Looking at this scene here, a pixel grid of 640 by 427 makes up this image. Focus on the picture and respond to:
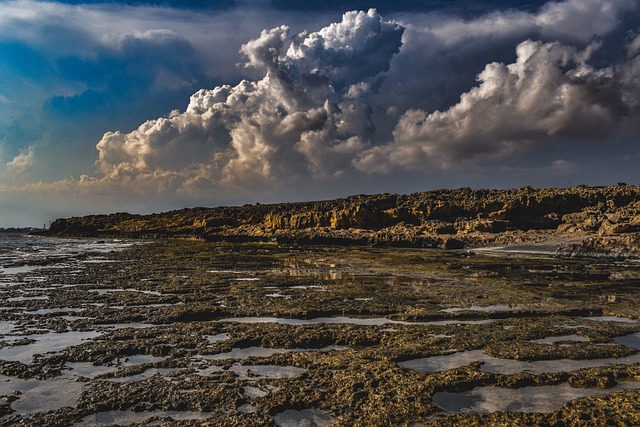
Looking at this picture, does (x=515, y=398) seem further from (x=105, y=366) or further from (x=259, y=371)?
(x=105, y=366)

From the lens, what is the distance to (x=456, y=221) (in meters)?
52.8

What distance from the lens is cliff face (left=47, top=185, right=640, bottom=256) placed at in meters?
43.9

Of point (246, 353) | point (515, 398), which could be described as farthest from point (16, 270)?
point (515, 398)

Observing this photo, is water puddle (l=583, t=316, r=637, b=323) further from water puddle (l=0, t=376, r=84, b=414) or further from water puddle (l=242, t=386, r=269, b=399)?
water puddle (l=0, t=376, r=84, b=414)

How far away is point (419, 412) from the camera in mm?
5625

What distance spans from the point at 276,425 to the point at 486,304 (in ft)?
31.2

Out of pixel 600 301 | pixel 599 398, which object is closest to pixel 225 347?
pixel 599 398

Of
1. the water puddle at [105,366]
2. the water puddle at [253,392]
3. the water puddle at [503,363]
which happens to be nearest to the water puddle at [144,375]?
the water puddle at [105,366]

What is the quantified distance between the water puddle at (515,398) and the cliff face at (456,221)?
105 ft

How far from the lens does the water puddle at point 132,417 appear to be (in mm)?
5363

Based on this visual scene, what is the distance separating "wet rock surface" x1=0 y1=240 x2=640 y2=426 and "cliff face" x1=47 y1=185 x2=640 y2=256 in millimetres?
27822

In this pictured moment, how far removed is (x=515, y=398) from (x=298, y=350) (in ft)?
13.0

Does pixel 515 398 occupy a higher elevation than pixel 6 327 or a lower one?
lower

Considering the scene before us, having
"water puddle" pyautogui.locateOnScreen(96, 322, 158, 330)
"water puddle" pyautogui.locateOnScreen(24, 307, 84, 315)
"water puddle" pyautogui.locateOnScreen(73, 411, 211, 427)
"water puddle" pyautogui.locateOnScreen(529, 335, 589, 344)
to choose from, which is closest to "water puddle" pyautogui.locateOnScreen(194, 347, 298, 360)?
"water puddle" pyautogui.locateOnScreen(73, 411, 211, 427)
